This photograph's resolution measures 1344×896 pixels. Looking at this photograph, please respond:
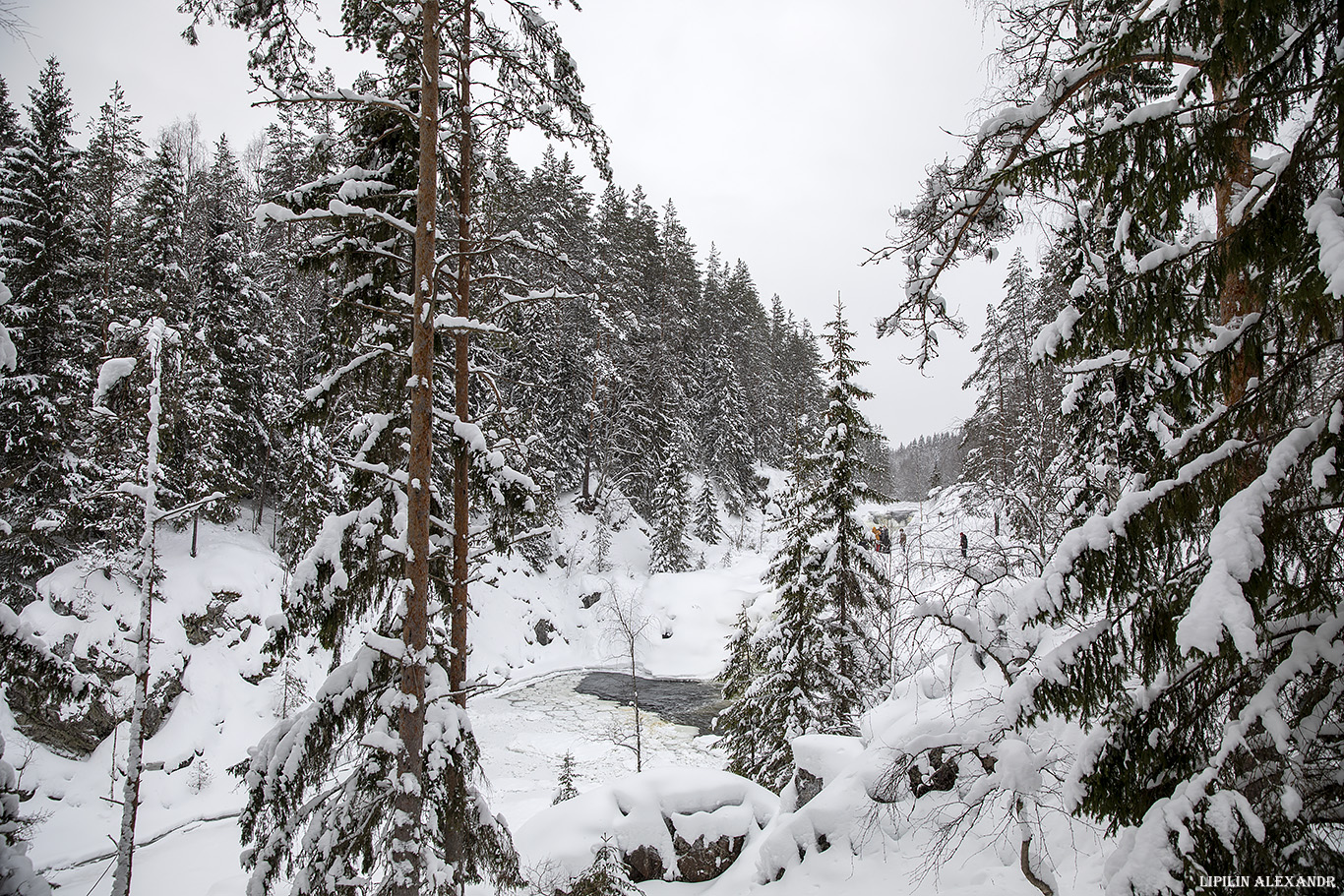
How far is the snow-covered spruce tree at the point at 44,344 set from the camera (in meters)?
17.4

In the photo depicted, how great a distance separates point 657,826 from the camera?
373 inches

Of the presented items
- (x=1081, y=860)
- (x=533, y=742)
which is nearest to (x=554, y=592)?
(x=533, y=742)

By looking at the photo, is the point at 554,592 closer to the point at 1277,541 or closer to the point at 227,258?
the point at 227,258

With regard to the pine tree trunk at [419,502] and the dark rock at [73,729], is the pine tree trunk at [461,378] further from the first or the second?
the dark rock at [73,729]

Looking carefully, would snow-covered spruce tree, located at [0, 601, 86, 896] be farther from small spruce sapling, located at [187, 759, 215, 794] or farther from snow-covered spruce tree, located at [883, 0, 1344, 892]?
small spruce sapling, located at [187, 759, 215, 794]

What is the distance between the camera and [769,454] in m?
55.1

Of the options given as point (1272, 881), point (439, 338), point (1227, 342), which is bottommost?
point (1272, 881)

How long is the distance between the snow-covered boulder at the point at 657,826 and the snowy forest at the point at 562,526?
0.06m

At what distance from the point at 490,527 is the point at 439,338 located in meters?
2.78

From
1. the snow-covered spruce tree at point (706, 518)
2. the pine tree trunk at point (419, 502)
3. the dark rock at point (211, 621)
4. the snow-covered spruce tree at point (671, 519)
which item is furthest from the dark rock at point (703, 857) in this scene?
the snow-covered spruce tree at point (706, 518)

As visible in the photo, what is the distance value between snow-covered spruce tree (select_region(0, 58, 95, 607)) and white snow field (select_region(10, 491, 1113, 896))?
1898mm

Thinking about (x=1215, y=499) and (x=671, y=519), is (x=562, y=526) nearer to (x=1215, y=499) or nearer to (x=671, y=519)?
(x=1215, y=499)

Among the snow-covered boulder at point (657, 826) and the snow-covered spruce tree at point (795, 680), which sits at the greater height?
the snow-covered spruce tree at point (795, 680)

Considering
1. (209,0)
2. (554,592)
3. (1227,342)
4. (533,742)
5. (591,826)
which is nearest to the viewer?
(1227,342)
